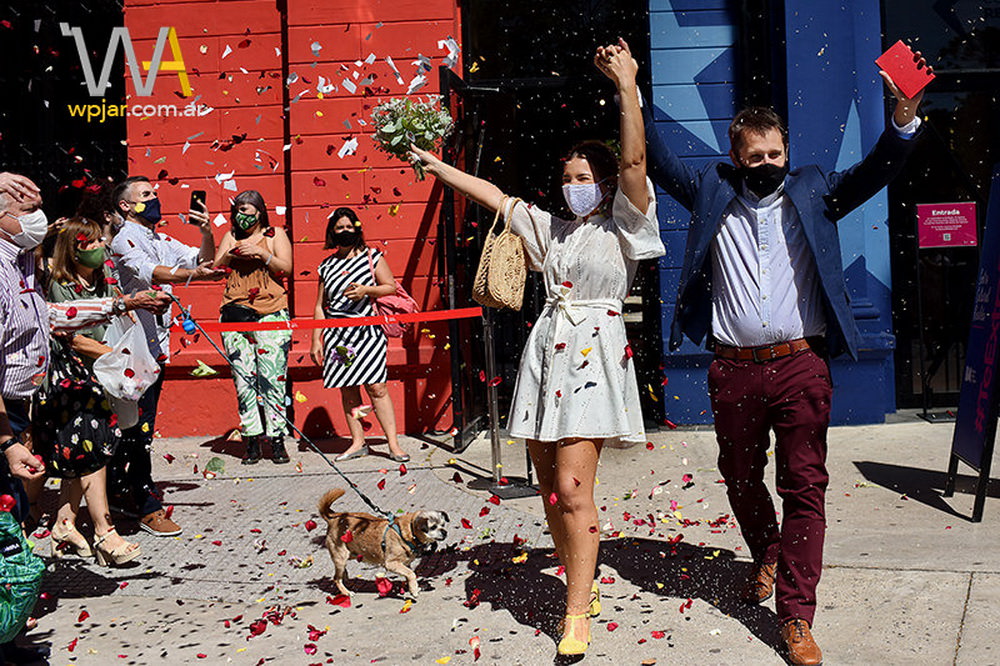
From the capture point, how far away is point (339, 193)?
28.9ft

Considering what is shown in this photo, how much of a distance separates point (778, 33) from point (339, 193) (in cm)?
376

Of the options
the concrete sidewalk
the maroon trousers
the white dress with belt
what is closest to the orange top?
the concrete sidewalk

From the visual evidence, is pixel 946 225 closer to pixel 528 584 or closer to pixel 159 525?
pixel 528 584

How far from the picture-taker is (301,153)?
8.87m

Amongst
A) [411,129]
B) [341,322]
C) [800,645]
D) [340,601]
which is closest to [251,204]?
[341,322]

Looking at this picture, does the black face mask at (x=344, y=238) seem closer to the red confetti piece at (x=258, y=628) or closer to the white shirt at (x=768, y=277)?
the red confetti piece at (x=258, y=628)

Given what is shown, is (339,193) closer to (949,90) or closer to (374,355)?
(374,355)

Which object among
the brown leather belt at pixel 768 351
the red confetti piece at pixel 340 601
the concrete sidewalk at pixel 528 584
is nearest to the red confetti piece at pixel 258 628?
the concrete sidewalk at pixel 528 584

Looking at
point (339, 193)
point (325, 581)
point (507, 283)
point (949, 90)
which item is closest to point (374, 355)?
point (339, 193)

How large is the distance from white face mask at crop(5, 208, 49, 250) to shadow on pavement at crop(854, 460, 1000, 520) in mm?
4793

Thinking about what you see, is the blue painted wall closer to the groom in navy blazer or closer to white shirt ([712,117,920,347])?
the groom in navy blazer

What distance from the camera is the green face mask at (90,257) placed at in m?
5.44

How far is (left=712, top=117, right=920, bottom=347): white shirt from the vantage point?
420 centimetres

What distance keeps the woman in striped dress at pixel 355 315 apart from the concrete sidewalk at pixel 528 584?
0.99 m
